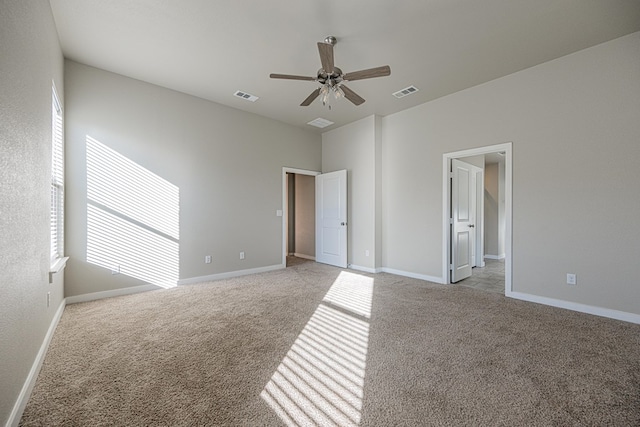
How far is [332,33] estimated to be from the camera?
2.82 meters

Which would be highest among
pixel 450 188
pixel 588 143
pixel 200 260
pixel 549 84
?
pixel 549 84

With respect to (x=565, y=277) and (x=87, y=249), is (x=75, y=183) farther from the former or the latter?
(x=565, y=277)

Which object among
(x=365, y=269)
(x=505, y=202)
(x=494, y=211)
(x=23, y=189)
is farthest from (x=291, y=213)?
(x=23, y=189)

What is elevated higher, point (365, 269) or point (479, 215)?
point (479, 215)

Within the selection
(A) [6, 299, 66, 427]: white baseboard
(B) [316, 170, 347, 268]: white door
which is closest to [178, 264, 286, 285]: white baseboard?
(B) [316, 170, 347, 268]: white door

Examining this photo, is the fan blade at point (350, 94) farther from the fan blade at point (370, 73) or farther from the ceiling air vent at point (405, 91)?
the ceiling air vent at point (405, 91)

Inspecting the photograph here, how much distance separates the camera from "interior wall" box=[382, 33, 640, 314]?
2855mm

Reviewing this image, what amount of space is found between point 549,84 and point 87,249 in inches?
244

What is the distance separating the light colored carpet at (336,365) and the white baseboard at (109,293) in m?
0.21

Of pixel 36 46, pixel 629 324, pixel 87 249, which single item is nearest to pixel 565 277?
pixel 629 324

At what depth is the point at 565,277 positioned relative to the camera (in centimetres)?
322

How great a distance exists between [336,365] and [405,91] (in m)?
3.88

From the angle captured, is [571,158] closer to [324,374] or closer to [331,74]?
[331,74]

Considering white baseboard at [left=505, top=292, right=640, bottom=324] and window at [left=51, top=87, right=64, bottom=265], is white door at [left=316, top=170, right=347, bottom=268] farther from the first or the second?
window at [left=51, top=87, right=64, bottom=265]
